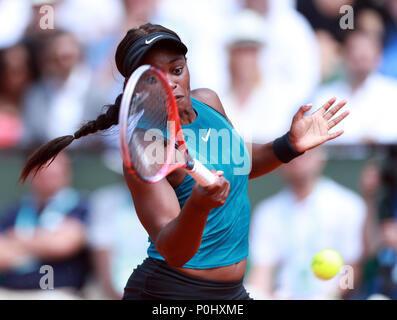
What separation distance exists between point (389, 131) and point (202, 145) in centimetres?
306

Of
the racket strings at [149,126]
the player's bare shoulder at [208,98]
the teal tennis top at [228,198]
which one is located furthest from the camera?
the player's bare shoulder at [208,98]

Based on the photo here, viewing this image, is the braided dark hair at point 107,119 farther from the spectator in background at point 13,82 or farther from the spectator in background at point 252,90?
the spectator in background at point 13,82

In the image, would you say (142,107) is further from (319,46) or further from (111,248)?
(319,46)

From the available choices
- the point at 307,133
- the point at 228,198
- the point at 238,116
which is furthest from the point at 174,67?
the point at 238,116


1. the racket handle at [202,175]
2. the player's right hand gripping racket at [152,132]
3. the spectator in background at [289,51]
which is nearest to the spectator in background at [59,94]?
the spectator in background at [289,51]

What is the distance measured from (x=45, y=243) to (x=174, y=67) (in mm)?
2890

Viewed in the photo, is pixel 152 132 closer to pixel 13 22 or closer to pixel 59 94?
pixel 59 94

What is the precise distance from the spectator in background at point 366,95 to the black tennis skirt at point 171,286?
2.83 meters

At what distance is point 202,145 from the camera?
2.68 metres

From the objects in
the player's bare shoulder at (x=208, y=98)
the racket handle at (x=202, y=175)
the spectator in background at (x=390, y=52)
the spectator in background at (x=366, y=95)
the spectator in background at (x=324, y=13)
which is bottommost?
the racket handle at (x=202, y=175)

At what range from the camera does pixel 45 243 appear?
199 inches

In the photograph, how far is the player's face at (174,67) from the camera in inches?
99.1

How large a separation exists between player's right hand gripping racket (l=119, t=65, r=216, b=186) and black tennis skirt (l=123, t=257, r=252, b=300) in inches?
20.6
